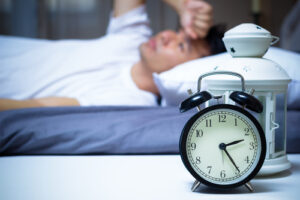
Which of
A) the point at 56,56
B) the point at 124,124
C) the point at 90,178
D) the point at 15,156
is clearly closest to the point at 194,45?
the point at 56,56

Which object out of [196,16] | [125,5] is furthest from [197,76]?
[125,5]

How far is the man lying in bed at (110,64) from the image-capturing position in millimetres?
1847

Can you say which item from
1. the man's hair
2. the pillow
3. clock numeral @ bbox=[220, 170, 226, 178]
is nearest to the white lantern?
clock numeral @ bbox=[220, 170, 226, 178]

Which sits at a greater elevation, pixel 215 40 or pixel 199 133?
pixel 199 133

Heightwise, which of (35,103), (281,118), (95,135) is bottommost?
(35,103)

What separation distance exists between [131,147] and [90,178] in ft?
0.83

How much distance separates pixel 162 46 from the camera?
196 centimetres

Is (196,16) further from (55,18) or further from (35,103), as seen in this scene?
(55,18)

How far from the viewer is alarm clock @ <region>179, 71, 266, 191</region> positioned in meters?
0.73

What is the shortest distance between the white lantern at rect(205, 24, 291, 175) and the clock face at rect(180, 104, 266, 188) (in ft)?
0.23

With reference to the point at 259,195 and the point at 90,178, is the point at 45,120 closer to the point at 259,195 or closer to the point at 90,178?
the point at 90,178

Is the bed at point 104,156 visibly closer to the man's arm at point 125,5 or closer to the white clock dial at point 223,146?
the white clock dial at point 223,146

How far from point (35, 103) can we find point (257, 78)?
1.17 metres

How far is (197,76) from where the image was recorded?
139 cm
